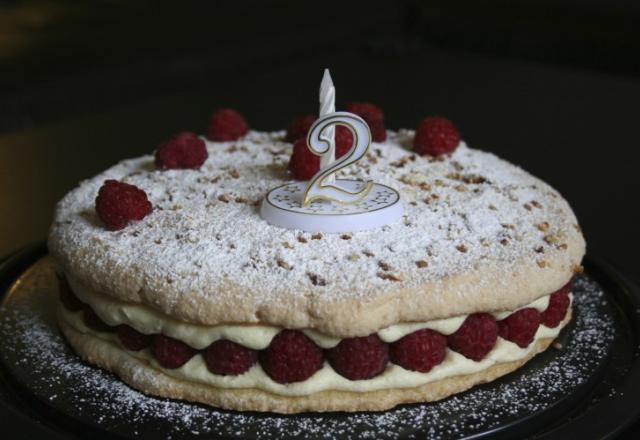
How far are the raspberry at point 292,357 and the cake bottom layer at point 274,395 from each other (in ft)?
0.14

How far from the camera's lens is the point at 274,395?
1.55 meters

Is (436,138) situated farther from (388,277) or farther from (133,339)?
(133,339)

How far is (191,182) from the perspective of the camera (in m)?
2.00

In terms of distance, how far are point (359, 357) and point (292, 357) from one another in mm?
112

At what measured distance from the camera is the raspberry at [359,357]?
1509 millimetres

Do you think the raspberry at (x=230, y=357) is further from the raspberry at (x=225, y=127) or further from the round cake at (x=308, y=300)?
the raspberry at (x=225, y=127)

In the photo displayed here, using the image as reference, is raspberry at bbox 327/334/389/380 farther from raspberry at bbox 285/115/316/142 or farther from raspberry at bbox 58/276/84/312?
raspberry at bbox 285/115/316/142

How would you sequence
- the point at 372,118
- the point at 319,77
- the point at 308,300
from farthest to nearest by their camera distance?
the point at 319,77 < the point at 372,118 < the point at 308,300

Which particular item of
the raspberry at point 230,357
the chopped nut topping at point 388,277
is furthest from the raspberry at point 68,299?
the chopped nut topping at point 388,277

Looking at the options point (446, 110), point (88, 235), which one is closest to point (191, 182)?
point (88, 235)

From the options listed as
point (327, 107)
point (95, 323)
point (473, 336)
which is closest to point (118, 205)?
point (95, 323)

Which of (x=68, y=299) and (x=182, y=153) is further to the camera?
(x=182, y=153)

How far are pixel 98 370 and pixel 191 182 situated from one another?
50 cm

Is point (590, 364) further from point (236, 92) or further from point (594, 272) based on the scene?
point (236, 92)
